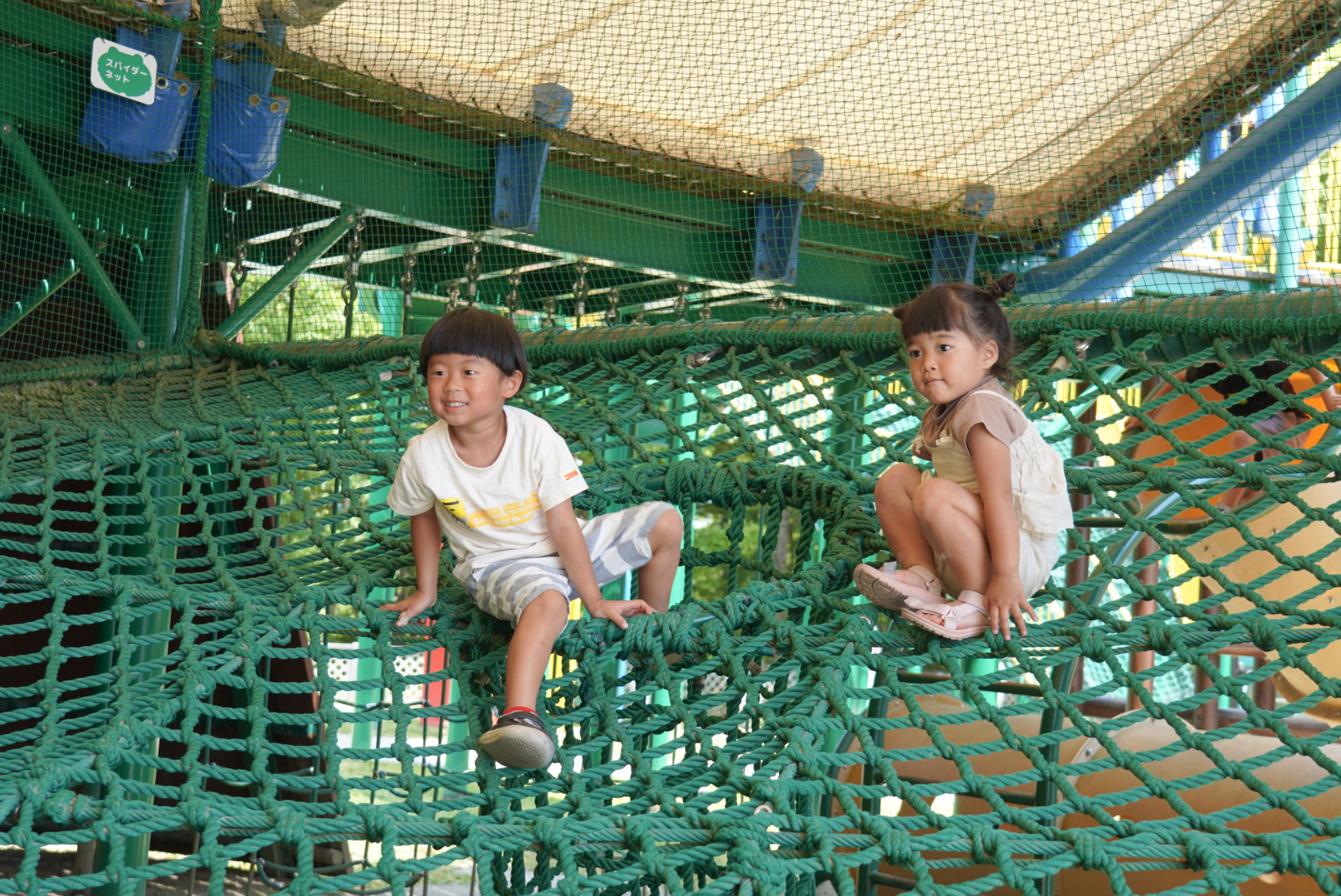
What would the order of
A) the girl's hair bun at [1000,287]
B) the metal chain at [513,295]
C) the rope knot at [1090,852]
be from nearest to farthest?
the rope knot at [1090,852] → the girl's hair bun at [1000,287] → the metal chain at [513,295]

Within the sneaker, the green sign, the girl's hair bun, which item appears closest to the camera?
the sneaker

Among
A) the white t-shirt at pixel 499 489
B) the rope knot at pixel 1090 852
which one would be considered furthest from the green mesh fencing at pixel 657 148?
the rope knot at pixel 1090 852

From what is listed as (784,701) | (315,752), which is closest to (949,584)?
(784,701)

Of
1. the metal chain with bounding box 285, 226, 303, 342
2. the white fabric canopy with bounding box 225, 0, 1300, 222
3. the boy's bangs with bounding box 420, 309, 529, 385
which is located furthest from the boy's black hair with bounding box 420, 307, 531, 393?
the metal chain with bounding box 285, 226, 303, 342

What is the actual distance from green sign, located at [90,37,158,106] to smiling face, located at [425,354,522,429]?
174cm

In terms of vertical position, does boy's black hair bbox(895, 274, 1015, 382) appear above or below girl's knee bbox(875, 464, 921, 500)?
above

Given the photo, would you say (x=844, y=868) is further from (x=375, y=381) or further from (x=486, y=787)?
(x=375, y=381)

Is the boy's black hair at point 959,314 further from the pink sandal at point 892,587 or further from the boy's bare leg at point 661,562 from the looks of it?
the boy's bare leg at point 661,562

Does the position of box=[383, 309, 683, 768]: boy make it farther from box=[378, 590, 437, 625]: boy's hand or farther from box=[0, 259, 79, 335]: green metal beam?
box=[0, 259, 79, 335]: green metal beam

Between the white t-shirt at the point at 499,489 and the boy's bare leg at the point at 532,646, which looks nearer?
the boy's bare leg at the point at 532,646

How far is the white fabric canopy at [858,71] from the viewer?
3195 mm

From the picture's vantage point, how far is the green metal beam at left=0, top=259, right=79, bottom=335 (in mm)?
2912

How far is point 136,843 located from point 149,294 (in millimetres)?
1257

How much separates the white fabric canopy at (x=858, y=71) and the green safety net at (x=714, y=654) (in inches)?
47.2
